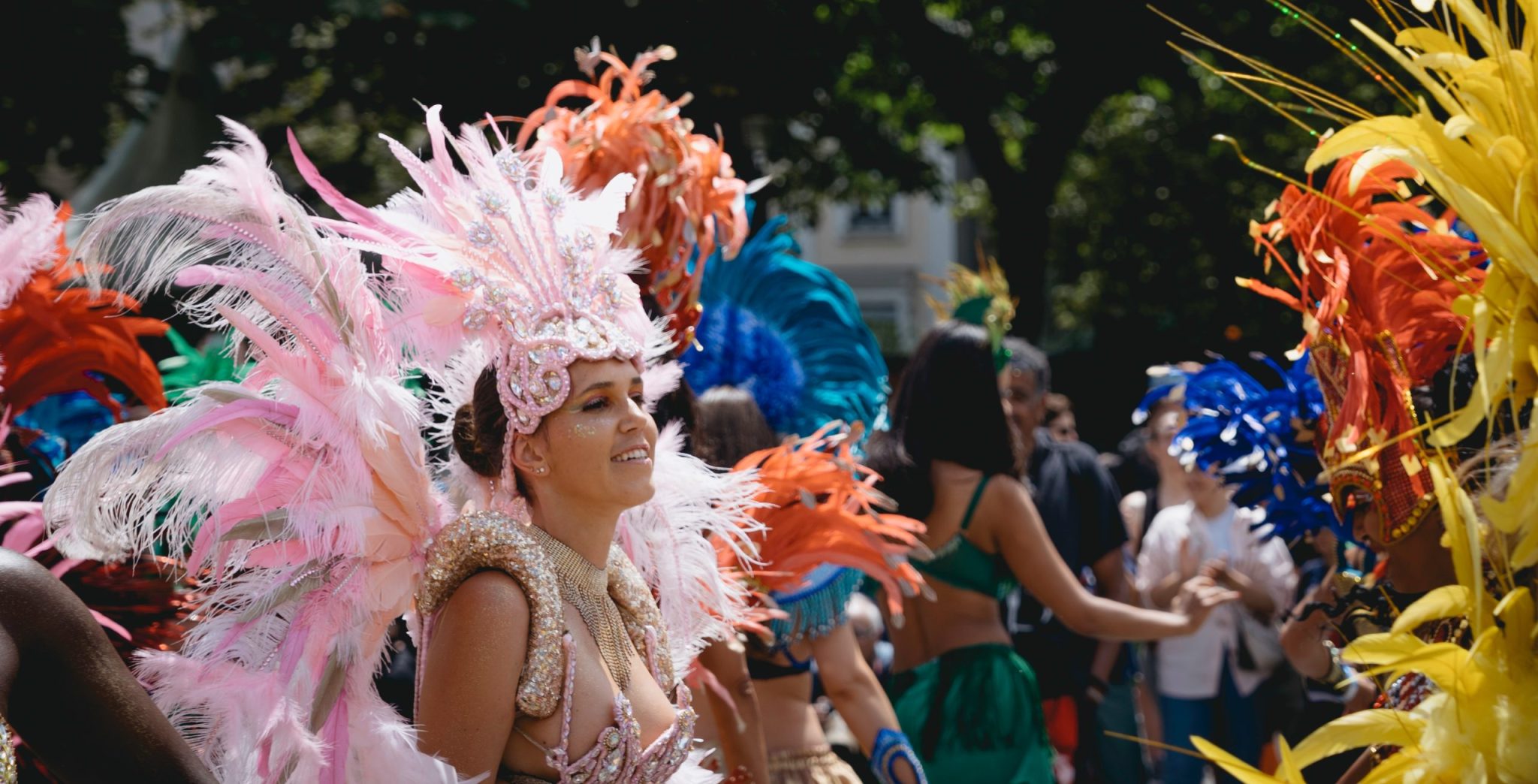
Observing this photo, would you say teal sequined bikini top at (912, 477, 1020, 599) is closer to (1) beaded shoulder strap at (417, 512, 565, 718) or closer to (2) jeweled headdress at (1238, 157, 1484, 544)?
(2) jeweled headdress at (1238, 157, 1484, 544)

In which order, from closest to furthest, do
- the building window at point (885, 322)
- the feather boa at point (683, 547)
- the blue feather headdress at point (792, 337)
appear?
the feather boa at point (683, 547)
the blue feather headdress at point (792, 337)
the building window at point (885, 322)

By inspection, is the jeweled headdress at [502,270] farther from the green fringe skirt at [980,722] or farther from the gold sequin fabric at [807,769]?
the green fringe skirt at [980,722]

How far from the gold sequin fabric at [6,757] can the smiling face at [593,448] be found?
2.79ft

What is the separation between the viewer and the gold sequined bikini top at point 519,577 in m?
2.21

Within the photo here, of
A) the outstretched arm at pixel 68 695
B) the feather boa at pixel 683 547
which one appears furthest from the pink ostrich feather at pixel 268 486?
the feather boa at pixel 683 547

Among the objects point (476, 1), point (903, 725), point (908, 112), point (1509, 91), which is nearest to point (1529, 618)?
point (1509, 91)

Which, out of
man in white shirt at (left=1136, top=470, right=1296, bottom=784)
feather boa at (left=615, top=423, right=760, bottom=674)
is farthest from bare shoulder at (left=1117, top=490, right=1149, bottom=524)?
feather boa at (left=615, top=423, right=760, bottom=674)

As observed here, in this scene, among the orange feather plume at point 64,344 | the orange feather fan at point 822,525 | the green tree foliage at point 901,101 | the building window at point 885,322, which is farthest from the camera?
the building window at point 885,322

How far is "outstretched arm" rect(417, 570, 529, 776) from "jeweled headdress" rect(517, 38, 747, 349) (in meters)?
1.28

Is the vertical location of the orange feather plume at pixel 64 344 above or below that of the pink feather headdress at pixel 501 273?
below

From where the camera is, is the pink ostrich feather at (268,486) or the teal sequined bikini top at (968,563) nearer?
the pink ostrich feather at (268,486)

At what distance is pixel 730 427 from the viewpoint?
3.78 metres

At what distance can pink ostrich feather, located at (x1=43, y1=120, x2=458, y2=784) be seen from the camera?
2.21 m

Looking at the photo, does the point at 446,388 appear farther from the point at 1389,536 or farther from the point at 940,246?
the point at 940,246
